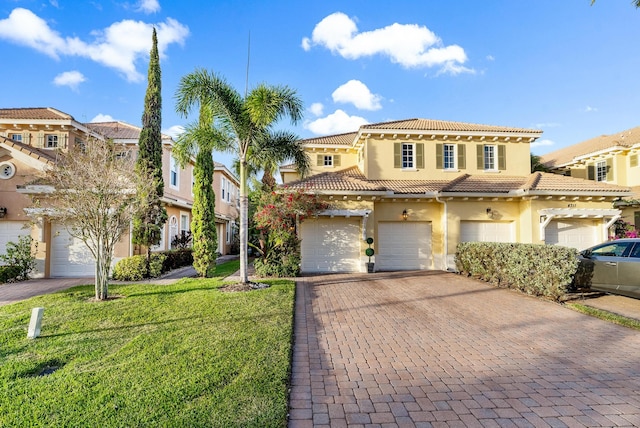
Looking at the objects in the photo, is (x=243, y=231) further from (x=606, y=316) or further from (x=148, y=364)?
(x=606, y=316)

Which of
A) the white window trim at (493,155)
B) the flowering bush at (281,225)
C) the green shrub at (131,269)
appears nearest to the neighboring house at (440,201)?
the white window trim at (493,155)

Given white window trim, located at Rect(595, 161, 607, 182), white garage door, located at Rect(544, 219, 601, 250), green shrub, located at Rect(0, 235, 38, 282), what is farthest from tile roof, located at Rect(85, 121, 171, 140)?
white window trim, located at Rect(595, 161, 607, 182)

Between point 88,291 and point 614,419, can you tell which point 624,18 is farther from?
point 88,291

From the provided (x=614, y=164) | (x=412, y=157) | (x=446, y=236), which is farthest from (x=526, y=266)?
(x=614, y=164)

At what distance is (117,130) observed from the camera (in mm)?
19266

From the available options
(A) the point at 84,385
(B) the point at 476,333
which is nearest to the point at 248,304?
(A) the point at 84,385

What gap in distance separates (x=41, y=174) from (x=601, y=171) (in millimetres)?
30367

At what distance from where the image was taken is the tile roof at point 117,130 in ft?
59.0

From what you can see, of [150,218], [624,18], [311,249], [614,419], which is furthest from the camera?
[311,249]

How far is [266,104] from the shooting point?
30.2 ft

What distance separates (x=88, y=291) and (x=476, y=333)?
10.5 m

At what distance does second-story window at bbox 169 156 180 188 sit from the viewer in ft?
61.2

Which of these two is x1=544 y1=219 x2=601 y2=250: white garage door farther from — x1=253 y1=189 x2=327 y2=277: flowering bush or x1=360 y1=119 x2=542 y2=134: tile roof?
x1=253 y1=189 x2=327 y2=277: flowering bush

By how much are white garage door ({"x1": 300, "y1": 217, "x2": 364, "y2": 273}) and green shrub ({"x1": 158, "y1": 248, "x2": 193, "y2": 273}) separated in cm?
598
